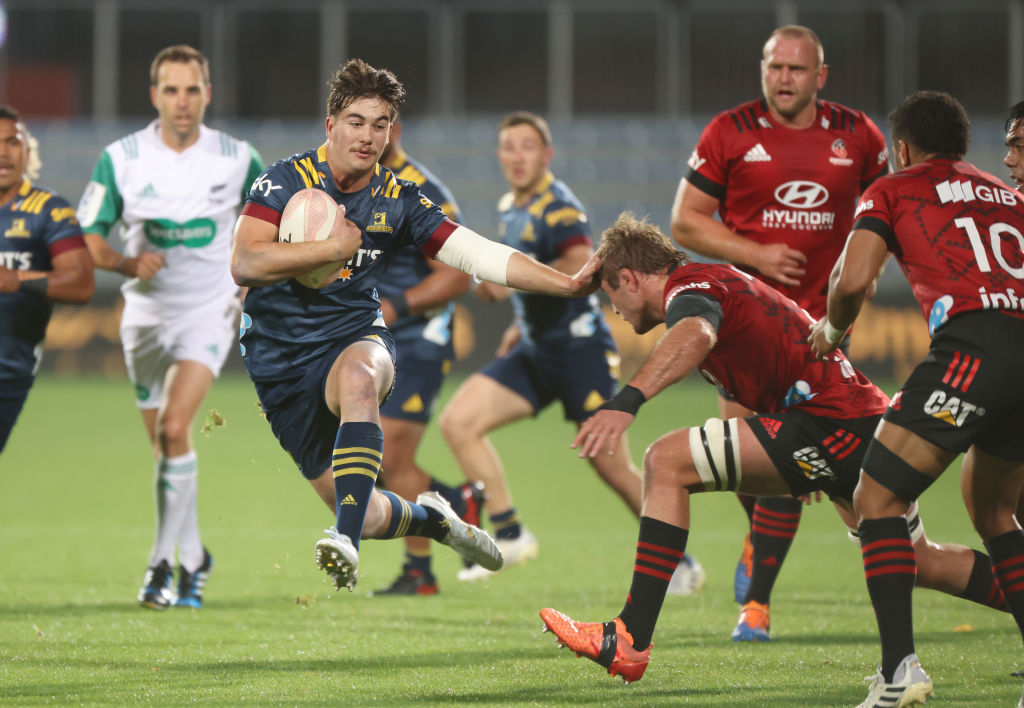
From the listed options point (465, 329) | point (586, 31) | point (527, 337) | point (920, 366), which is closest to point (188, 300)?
point (527, 337)

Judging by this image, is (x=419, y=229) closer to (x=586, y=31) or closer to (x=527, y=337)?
(x=527, y=337)

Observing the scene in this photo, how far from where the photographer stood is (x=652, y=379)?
14.5ft

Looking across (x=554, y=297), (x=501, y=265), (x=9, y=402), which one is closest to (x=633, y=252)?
(x=501, y=265)

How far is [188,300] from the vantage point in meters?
7.09

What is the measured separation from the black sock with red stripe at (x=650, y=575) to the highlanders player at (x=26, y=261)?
3.27 meters

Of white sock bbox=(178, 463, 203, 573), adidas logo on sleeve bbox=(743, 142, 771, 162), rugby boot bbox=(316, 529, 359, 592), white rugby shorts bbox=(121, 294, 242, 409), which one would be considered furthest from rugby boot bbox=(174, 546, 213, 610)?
adidas logo on sleeve bbox=(743, 142, 771, 162)

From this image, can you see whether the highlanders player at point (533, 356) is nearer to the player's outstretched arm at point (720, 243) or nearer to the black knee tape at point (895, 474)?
the player's outstretched arm at point (720, 243)

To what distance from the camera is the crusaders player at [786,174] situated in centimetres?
629

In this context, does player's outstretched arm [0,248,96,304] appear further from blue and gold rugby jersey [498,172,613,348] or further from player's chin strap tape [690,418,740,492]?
player's chin strap tape [690,418,740,492]

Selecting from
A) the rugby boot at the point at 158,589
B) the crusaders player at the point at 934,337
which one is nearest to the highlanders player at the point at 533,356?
the rugby boot at the point at 158,589

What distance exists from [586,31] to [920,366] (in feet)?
79.3

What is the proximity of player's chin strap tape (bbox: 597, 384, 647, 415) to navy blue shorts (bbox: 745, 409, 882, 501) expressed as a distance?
0.59 m

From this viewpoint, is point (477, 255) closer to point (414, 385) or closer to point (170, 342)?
point (414, 385)

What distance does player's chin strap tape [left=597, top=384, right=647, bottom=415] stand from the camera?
4.36m
